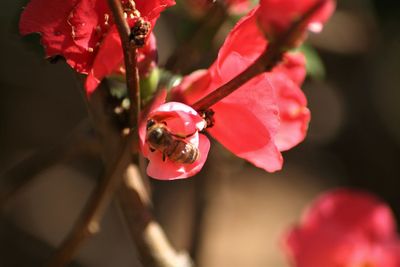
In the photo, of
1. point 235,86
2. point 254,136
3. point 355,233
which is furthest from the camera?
point 355,233

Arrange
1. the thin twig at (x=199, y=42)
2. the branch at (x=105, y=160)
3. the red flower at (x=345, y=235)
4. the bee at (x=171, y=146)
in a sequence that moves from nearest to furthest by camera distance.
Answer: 1. the bee at (x=171, y=146)
2. the branch at (x=105, y=160)
3. the thin twig at (x=199, y=42)
4. the red flower at (x=345, y=235)

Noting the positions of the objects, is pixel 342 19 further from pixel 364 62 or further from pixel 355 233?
pixel 355 233

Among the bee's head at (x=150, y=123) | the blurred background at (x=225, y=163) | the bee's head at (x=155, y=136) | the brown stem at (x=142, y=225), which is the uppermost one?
the bee's head at (x=155, y=136)

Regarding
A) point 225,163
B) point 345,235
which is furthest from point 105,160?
point 225,163

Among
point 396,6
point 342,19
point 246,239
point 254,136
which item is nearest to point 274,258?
point 246,239

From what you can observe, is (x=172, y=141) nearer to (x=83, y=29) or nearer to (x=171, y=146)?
(x=171, y=146)

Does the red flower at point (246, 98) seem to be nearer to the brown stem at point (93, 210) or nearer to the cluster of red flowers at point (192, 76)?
the cluster of red flowers at point (192, 76)

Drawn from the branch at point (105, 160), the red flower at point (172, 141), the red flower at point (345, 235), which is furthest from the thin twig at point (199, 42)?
the red flower at point (345, 235)
